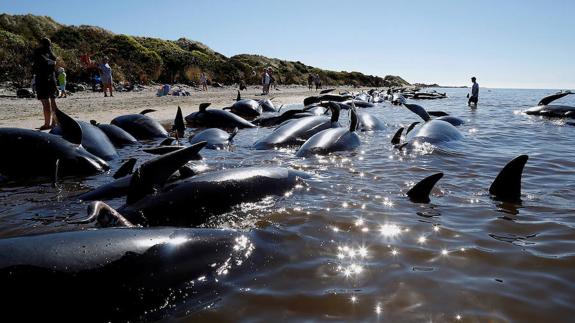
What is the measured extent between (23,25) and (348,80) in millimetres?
53848

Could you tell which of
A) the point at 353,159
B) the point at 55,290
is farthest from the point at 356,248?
the point at 353,159

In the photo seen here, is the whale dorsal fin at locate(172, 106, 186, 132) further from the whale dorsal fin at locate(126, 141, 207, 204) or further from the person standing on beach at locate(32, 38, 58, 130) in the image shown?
the whale dorsal fin at locate(126, 141, 207, 204)

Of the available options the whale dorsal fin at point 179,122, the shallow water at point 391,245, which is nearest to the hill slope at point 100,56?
the whale dorsal fin at point 179,122

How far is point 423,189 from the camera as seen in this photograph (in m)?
4.61

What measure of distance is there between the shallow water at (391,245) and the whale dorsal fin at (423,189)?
12cm

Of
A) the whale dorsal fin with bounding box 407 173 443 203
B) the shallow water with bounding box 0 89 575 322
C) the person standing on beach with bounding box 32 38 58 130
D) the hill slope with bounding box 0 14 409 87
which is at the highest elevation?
the hill slope with bounding box 0 14 409 87

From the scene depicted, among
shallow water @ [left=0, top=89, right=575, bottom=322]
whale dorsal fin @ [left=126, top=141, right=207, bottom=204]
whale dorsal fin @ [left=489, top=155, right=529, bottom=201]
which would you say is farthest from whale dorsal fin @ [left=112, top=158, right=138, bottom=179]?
whale dorsal fin @ [left=489, top=155, right=529, bottom=201]

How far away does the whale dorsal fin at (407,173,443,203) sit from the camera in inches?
179

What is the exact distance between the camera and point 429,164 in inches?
261

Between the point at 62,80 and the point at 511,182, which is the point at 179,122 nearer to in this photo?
the point at 511,182

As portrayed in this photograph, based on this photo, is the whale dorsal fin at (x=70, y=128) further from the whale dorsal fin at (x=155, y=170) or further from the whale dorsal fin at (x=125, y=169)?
the whale dorsal fin at (x=155, y=170)

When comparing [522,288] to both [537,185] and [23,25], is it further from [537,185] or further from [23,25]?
[23,25]

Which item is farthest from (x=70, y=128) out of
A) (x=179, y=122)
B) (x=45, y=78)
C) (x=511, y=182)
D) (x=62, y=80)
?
(x=62, y=80)

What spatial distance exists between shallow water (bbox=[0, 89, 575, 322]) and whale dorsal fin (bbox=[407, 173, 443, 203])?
0.12 meters
